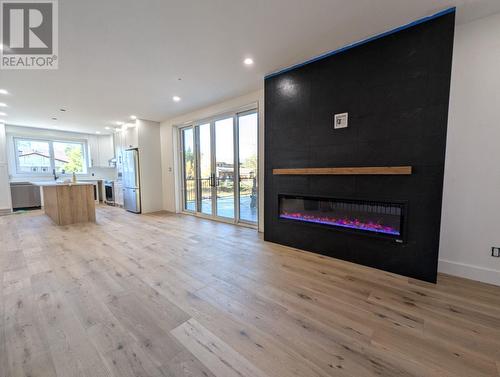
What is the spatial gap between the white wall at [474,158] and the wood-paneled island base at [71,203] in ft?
22.8

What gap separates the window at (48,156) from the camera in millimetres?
7113

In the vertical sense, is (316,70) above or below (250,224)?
above

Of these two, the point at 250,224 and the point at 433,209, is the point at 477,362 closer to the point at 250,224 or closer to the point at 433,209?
the point at 433,209

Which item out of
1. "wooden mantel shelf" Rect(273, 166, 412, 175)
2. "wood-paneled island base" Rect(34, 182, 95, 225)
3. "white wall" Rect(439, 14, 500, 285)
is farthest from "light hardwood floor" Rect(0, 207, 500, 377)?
"wood-paneled island base" Rect(34, 182, 95, 225)

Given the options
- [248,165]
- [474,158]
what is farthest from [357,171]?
[248,165]

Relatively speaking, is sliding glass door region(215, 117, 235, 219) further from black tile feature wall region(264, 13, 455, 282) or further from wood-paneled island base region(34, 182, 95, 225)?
wood-paneled island base region(34, 182, 95, 225)

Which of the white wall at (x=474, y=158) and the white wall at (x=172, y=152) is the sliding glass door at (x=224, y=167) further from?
the white wall at (x=474, y=158)

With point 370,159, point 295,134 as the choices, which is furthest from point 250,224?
point 370,159

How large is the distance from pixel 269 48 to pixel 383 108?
5.28ft

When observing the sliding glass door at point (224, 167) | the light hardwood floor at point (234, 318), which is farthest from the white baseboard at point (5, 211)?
the sliding glass door at point (224, 167)

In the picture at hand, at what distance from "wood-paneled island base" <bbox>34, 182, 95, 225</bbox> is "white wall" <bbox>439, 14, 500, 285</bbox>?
694 centimetres

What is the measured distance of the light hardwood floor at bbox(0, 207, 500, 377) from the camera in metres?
1.28

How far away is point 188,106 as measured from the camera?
16.4ft

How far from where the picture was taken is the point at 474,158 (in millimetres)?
2264
